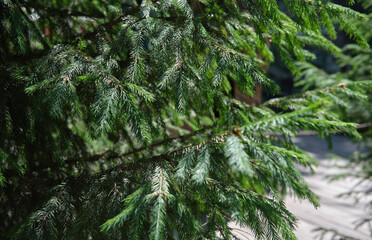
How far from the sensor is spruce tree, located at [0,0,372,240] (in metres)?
0.98

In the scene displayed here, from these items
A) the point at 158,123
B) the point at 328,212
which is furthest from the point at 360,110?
the point at 158,123

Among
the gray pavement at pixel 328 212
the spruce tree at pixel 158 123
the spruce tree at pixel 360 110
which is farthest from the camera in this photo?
the spruce tree at pixel 360 110

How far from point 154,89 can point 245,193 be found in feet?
2.54

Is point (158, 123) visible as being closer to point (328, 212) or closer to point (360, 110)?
point (328, 212)

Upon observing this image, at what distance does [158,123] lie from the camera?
168 cm

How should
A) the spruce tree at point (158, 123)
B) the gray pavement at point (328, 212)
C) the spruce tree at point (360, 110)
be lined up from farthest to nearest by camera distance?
the spruce tree at point (360, 110)
the gray pavement at point (328, 212)
the spruce tree at point (158, 123)

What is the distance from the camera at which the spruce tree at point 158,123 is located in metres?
0.98

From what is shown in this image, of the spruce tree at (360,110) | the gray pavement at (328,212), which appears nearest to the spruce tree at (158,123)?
the gray pavement at (328,212)

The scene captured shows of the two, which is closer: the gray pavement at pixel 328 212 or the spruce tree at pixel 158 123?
the spruce tree at pixel 158 123

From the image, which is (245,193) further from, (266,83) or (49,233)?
(49,233)

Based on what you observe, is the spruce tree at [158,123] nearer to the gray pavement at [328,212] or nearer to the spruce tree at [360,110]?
the gray pavement at [328,212]

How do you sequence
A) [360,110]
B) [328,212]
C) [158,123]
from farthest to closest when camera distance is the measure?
[360,110], [328,212], [158,123]

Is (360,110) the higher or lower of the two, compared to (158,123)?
lower

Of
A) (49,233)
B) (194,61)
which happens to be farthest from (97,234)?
(194,61)
